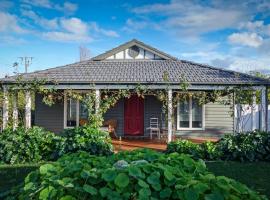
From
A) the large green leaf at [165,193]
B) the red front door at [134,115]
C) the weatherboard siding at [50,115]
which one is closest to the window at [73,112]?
the weatherboard siding at [50,115]

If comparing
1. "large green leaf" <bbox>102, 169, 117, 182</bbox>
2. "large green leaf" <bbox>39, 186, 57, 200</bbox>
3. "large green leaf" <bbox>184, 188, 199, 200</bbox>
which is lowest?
"large green leaf" <bbox>39, 186, 57, 200</bbox>

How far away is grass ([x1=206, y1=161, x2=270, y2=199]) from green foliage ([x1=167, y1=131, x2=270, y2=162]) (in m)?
0.46

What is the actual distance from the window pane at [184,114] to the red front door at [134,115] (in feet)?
6.66

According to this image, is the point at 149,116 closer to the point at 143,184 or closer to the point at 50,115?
the point at 50,115

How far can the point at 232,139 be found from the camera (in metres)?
11.3

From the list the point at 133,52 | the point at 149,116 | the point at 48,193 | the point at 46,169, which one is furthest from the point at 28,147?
the point at 133,52

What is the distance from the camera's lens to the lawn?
25.2 feet

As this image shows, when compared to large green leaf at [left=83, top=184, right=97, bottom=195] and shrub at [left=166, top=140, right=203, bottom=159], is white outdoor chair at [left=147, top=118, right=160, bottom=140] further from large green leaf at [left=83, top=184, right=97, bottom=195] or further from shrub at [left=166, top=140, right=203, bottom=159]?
large green leaf at [left=83, top=184, right=97, bottom=195]

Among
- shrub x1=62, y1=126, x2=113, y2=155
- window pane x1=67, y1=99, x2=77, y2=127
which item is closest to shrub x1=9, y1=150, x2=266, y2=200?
shrub x1=62, y1=126, x2=113, y2=155

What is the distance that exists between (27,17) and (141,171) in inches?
607

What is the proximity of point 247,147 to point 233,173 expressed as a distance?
230 cm

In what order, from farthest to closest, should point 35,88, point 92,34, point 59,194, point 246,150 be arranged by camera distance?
point 92,34 < point 35,88 < point 246,150 < point 59,194

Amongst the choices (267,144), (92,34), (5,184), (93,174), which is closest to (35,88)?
(92,34)

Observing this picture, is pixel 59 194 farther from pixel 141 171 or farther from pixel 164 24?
pixel 164 24
